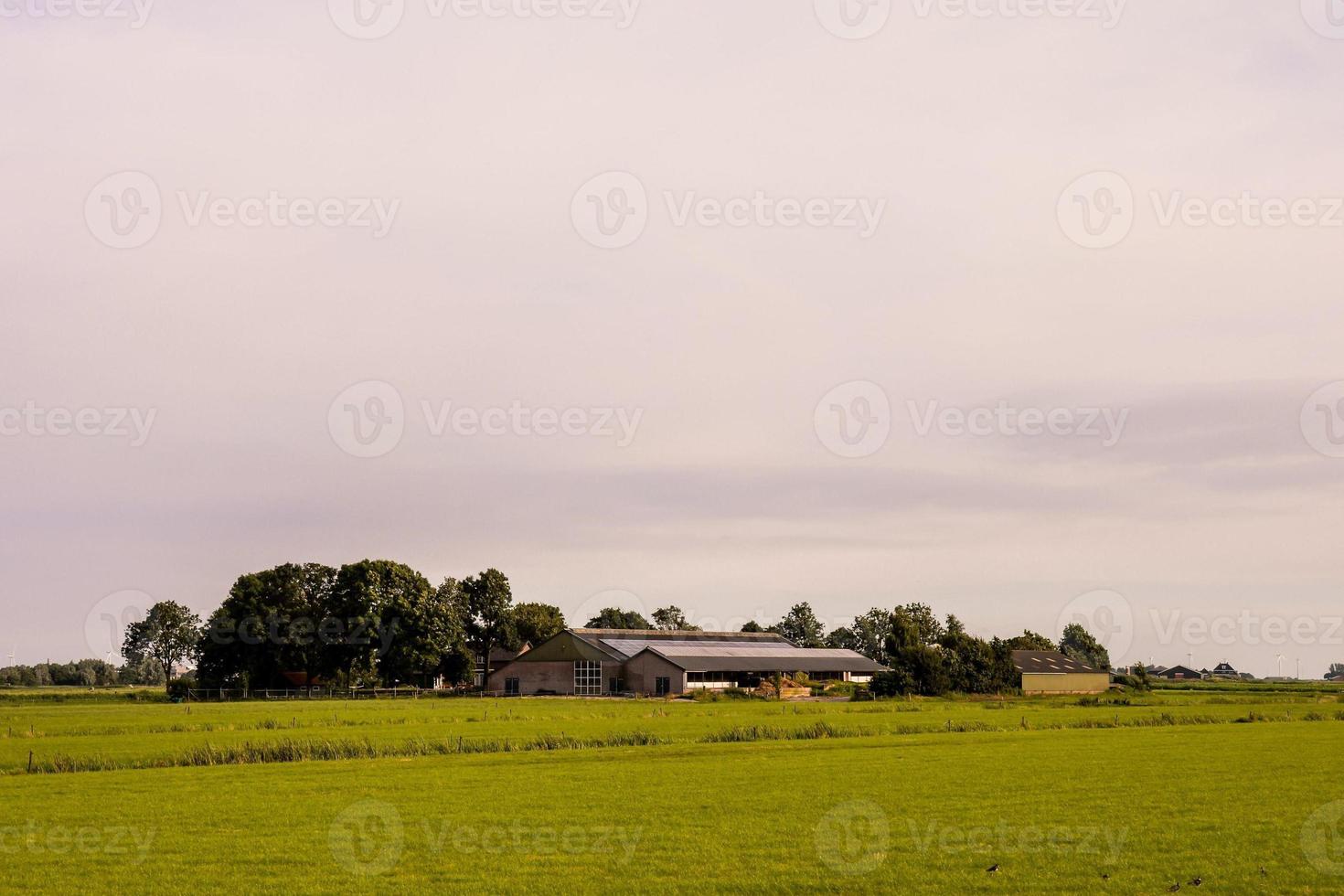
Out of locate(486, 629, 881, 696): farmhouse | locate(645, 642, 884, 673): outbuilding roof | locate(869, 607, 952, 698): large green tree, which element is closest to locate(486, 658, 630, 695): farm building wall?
locate(486, 629, 881, 696): farmhouse

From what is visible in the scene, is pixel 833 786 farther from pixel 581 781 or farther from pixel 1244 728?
pixel 1244 728

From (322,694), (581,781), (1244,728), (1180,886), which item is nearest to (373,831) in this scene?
(581,781)

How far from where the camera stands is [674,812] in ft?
90.2

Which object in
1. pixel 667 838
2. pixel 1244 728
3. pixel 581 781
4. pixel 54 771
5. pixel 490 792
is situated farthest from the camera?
pixel 1244 728

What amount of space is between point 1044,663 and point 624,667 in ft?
156

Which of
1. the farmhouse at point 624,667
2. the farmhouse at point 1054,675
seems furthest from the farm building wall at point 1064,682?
the farmhouse at point 624,667

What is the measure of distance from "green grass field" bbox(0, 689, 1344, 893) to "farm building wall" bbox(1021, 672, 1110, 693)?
68.8 m

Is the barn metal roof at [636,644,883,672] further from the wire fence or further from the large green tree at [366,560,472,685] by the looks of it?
the wire fence

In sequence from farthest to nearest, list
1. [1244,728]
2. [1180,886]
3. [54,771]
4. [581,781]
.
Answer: [1244,728]
[54,771]
[581,781]
[1180,886]

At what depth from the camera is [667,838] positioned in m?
23.7

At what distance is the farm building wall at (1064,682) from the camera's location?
125000 mm

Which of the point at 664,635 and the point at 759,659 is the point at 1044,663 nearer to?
the point at 759,659

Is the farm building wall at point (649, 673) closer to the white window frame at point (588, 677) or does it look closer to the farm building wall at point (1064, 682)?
the white window frame at point (588, 677)

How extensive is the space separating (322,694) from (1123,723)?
75782 mm
